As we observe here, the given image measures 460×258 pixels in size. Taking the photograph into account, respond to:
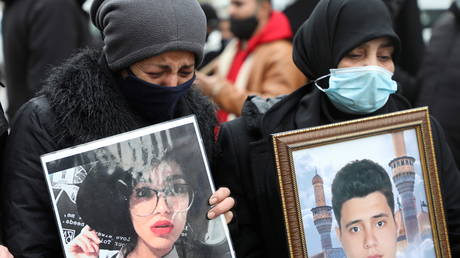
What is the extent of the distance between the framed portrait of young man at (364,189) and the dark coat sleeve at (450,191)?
171mm

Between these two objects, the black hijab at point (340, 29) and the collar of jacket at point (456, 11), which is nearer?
the black hijab at point (340, 29)

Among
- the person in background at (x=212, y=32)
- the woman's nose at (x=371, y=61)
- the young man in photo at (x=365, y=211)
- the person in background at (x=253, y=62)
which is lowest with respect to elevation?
the young man in photo at (x=365, y=211)

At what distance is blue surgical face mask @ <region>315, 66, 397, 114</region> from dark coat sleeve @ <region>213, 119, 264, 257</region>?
388mm

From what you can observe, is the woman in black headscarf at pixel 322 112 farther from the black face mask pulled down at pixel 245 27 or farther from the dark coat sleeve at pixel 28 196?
the black face mask pulled down at pixel 245 27

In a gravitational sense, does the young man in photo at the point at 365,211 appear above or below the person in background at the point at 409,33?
below

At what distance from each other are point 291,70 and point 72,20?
4.93 ft

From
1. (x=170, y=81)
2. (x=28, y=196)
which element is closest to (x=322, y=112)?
(x=170, y=81)

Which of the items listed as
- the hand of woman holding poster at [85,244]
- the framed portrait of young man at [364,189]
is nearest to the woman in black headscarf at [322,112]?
the framed portrait of young man at [364,189]

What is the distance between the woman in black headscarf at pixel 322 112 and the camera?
2.75 meters

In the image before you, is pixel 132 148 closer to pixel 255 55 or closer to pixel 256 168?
pixel 256 168

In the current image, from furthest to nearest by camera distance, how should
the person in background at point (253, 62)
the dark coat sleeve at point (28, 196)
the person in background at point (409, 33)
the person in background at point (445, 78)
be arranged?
the person in background at point (409, 33) → the person in background at point (253, 62) → the person in background at point (445, 78) → the dark coat sleeve at point (28, 196)

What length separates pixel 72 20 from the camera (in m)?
4.95

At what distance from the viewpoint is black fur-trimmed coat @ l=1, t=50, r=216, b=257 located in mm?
2395

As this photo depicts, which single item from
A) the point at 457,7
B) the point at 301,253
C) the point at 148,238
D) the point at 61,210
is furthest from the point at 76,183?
the point at 457,7
